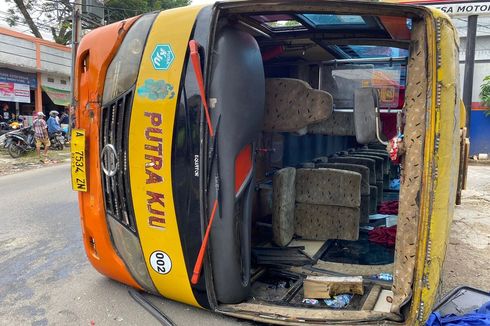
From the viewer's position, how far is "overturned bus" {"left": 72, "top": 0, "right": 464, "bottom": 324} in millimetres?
2322

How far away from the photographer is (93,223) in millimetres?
3123

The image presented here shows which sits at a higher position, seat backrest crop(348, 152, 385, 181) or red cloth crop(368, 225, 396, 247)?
seat backrest crop(348, 152, 385, 181)

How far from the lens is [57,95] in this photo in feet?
62.5

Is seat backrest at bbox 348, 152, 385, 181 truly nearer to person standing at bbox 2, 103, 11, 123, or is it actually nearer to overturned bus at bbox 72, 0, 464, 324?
overturned bus at bbox 72, 0, 464, 324

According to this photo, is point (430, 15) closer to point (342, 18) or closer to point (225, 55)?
point (342, 18)

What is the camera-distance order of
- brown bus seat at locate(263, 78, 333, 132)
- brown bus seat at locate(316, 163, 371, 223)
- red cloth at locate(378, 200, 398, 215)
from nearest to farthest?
brown bus seat at locate(263, 78, 333, 132) → brown bus seat at locate(316, 163, 371, 223) → red cloth at locate(378, 200, 398, 215)

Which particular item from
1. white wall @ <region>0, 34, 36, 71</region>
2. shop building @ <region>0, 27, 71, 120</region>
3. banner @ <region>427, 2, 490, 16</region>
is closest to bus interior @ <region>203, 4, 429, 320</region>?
banner @ <region>427, 2, 490, 16</region>

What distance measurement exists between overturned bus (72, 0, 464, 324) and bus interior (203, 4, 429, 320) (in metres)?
0.01

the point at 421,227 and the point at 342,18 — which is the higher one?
the point at 342,18

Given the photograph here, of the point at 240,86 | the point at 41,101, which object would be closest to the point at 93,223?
the point at 240,86

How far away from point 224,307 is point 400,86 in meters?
3.37

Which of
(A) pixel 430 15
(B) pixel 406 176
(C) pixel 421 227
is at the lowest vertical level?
(C) pixel 421 227

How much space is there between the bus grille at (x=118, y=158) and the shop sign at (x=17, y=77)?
51.5 ft

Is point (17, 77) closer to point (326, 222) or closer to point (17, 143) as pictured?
point (17, 143)
